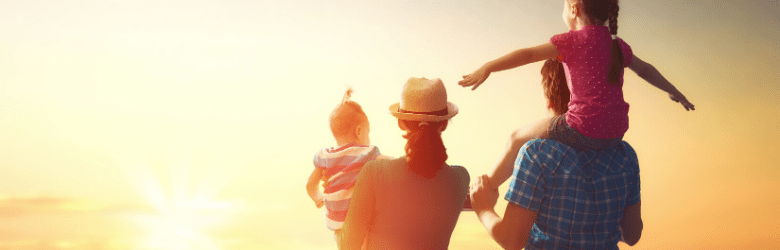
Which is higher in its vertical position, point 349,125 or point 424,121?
point 349,125

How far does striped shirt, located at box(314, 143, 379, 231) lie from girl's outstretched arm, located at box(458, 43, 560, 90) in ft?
6.34

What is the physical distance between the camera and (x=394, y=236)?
351 cm

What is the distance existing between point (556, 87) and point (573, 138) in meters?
Answer: 0.49

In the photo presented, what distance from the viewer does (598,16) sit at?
361 centimetres

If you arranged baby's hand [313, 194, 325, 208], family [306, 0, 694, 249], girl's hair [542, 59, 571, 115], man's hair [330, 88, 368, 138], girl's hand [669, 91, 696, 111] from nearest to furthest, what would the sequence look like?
family [306, 0, 694, 249], girl's hair [542, 59, 571, 115], girl's hand [669, 91, 696, 111], man's hair [330, 88, 368, 138], baby's hand [313, 194, 325, 208]

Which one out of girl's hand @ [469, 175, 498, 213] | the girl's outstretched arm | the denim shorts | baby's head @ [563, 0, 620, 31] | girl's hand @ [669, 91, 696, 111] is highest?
baby's head @ [563, 0, 620, 31]

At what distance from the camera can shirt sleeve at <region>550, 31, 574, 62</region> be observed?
11.3 feet

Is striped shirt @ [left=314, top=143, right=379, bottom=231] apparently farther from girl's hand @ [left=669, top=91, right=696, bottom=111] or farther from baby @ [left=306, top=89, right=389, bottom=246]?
girl's hand @ [left=669, top=91, right=696, bottom=111]

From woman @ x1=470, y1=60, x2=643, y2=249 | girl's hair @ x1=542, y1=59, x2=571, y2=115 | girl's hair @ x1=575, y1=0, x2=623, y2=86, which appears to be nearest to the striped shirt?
woman @ x1=470, y1=60, x2=643, y2=249

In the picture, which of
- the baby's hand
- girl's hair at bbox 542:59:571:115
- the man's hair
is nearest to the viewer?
girl's hair at bbox 542:59:571:115

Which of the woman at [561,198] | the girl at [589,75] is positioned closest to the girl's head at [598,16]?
the girl at [589,75]

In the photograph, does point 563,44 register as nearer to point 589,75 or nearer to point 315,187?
point 589,75

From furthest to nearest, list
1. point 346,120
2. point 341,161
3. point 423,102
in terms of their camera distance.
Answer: point 346,120, point 341,161, point 423,102

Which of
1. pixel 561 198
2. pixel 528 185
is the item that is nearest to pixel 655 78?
pixel 561 198
